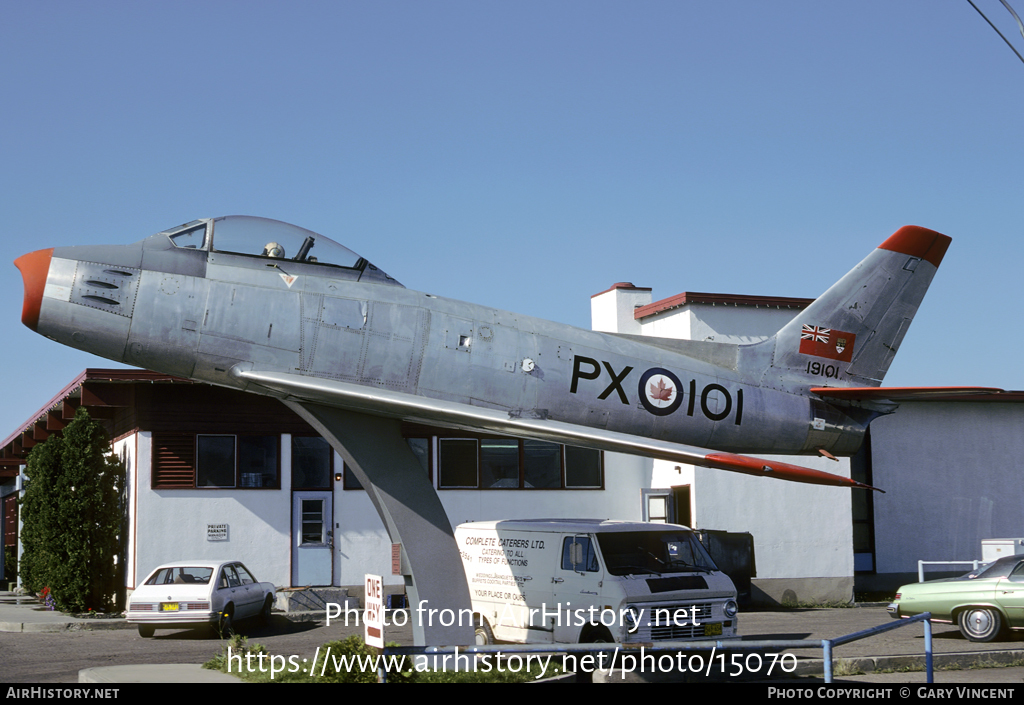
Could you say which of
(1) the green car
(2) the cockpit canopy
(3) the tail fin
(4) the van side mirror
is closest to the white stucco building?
(1) the green car

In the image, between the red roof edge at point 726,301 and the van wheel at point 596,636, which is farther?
the red roof edge at point 726,301

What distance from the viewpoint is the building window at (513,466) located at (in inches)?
1085

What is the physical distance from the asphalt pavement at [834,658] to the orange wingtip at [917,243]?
5835mm

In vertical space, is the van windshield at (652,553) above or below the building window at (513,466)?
below

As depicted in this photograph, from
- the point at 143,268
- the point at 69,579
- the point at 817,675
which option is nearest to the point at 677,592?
the point at 817,675

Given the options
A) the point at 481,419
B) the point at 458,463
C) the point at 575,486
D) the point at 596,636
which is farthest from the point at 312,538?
the point at 481,419

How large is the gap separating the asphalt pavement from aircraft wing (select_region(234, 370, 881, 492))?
2142 millimetres

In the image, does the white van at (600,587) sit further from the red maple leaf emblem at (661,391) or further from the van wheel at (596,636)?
the red maple leaf emblem at (661,391)

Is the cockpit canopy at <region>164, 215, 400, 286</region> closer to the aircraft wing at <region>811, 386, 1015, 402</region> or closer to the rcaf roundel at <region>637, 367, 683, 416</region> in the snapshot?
the rcaf roundel at <region>637, 367, 683, 416</region>

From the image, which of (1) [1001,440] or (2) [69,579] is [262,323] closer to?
(2) [69,579]

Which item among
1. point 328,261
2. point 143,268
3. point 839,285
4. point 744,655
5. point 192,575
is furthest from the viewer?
point 192,575

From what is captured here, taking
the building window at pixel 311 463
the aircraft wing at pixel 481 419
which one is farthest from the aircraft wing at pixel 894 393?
the building window at pixel 311 463
